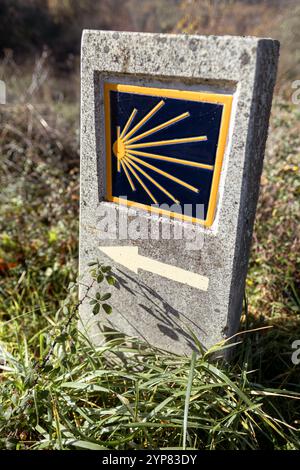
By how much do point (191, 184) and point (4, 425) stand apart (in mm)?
1199

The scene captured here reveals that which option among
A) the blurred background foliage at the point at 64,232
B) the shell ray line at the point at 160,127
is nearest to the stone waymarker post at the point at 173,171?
the shell ray line at the point at 160,127

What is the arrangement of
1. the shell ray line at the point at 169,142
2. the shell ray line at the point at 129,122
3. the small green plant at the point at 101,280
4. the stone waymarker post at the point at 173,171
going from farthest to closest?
the small green plant at the point at 101,280 < the shell ray line at the point at 129,122 < the shell ray line at the point at 169,142 < the stone waymarker post at the point at 173,171

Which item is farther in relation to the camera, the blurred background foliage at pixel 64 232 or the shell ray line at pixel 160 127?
the blurred background foliage at pixel 64 232

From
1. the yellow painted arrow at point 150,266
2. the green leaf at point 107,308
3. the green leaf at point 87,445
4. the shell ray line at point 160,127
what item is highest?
the shell ray line at point 160,127

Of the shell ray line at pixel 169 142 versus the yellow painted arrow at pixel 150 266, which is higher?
the shell ray line at pixel 169 142

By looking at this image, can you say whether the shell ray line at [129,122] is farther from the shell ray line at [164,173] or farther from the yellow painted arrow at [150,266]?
the yellow painted arrow at [150,266]

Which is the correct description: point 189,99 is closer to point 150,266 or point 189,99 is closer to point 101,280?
point 150,266

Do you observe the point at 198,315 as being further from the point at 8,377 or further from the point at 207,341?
the point at 8,377

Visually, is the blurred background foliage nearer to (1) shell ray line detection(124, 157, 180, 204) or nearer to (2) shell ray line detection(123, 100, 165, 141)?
(1) shell ray line detection(124, 157, 180, 204)

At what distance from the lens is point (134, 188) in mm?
1706

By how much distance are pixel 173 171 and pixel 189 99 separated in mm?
295

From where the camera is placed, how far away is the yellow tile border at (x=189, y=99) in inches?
54.1

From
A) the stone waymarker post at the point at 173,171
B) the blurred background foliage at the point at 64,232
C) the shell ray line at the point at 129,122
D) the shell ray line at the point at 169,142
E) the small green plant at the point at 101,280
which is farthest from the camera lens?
the blurred background foliage at the point at 64,232

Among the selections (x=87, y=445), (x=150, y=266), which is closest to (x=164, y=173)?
(x=150, y=266)
